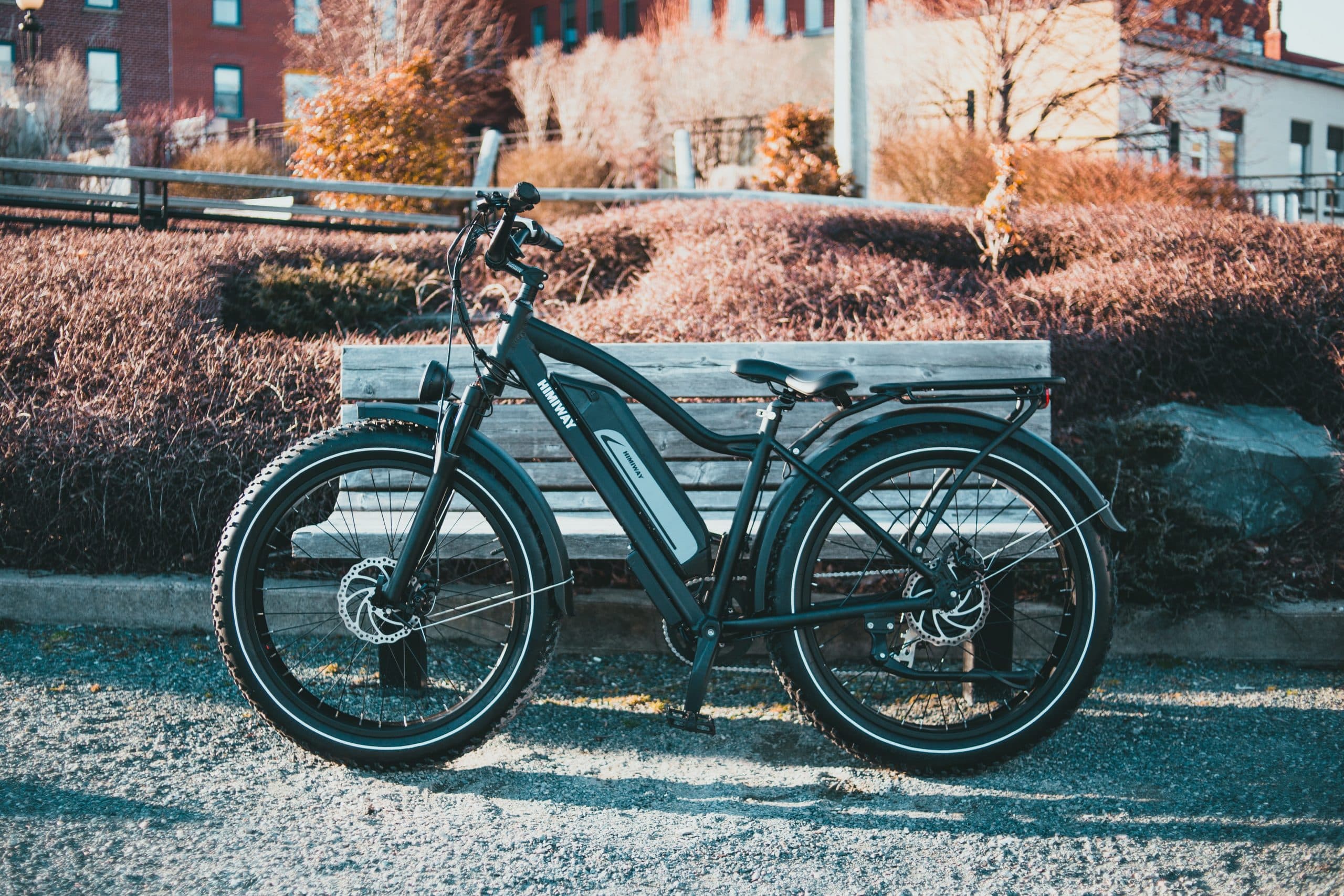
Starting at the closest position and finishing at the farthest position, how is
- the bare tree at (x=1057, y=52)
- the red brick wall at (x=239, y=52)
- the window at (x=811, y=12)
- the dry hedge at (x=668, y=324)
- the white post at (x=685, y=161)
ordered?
the dry hedge at (x=668, y=324)
the white post at (x=685, y=161)
the bare tree at (x=1057, y=52)
the window at (x=811, y=12)
the red brick wall at (x=239, y=52)

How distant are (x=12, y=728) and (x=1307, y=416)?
5.38 m

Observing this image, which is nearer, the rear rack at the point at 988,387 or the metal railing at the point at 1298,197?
the rear rack at the point at 988,387

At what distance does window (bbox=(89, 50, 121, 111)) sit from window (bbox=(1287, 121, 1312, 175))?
113 ft

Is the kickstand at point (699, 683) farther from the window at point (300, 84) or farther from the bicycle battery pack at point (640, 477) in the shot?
the window at point (300, 84)

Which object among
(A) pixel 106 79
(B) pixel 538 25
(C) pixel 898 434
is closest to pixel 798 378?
(C) pixel 898 434

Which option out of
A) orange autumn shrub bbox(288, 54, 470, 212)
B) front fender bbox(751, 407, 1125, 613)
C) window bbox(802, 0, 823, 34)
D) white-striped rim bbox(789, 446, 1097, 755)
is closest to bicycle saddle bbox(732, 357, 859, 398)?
front fender bbox(751, 407, 1125, 613)

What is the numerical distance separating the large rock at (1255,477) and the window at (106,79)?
37.9 m

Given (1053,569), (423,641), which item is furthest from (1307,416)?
(423,641)

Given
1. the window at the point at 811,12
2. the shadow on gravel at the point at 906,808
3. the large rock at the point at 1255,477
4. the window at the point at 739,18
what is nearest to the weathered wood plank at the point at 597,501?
the shadow on gravel at the point at 906,808

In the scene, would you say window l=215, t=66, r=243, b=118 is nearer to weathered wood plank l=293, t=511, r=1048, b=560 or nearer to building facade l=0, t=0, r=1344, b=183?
building facade l=0, t=0, r=1344, b=183

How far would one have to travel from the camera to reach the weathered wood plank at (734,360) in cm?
382

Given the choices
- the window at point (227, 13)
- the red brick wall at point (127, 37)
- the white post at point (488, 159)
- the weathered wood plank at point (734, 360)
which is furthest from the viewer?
the window at point (227, 13)

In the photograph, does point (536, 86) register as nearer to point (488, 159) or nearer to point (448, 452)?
point (488, 159)

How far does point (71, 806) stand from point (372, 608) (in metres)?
0.85
